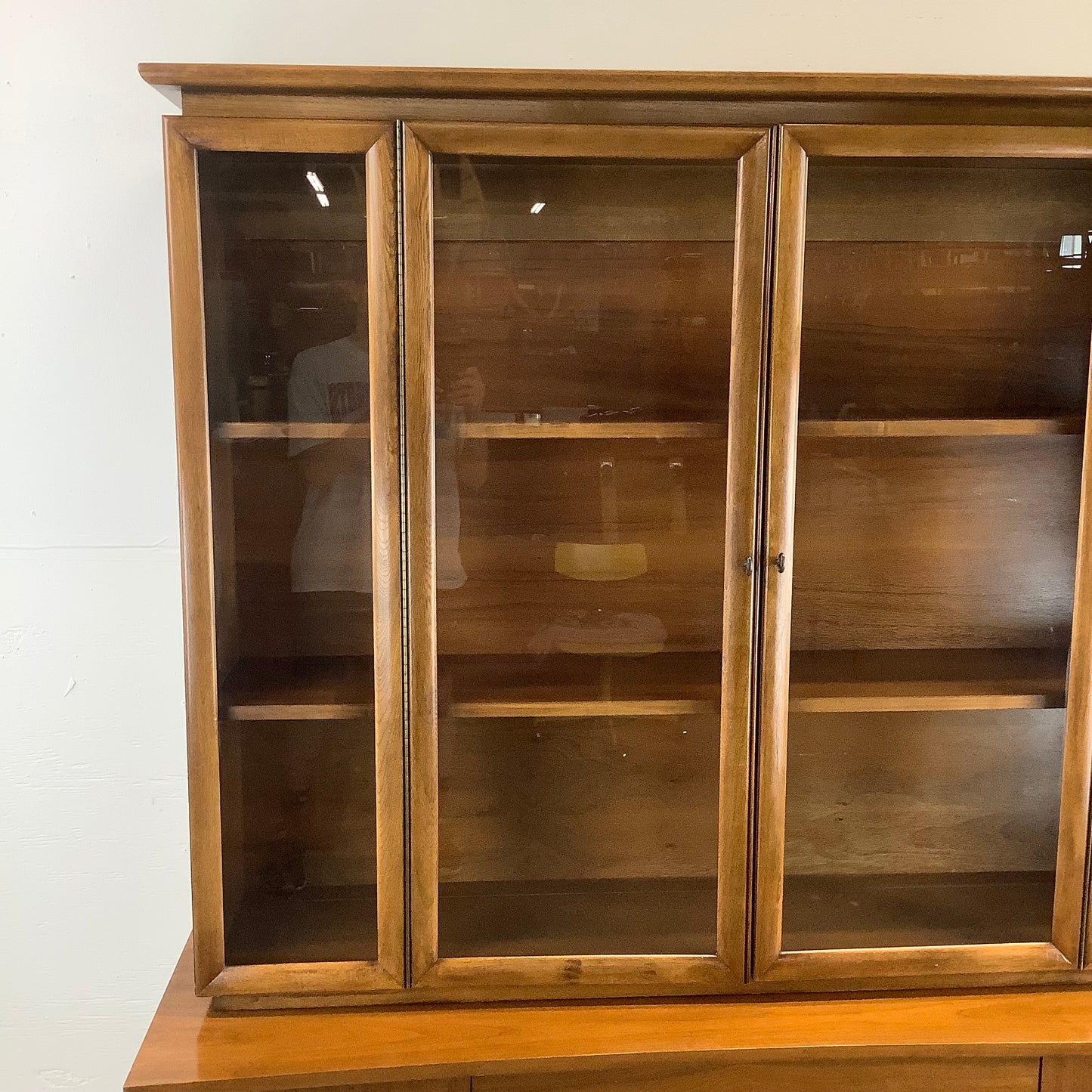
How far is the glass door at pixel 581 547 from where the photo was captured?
3.03 ft

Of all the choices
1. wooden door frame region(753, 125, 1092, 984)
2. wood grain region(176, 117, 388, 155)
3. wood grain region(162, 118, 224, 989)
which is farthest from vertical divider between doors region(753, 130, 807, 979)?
wood grain region(162, 118, 224, 989)

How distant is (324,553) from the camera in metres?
0.96

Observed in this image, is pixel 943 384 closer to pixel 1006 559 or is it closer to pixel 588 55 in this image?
pixel 1006 559

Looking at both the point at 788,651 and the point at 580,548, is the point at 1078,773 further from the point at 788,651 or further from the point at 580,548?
the point at 580,548

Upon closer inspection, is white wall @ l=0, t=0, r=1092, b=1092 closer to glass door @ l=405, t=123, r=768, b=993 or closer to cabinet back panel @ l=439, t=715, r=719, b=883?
glass door @ l=405, t=123, r=768, b=993

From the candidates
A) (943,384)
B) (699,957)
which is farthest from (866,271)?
(699,957)

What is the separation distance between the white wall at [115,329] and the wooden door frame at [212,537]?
1.08ft

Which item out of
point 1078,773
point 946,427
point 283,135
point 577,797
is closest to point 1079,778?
point 1078,773

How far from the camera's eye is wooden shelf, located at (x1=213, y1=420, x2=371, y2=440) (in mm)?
934

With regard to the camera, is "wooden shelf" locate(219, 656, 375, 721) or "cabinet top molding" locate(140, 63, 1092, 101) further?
"wooden shelf" locate(219, 656, 375, 721)

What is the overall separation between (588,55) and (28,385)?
0.79 m

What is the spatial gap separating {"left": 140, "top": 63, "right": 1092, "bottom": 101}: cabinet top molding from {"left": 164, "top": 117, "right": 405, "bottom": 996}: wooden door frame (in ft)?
0.11

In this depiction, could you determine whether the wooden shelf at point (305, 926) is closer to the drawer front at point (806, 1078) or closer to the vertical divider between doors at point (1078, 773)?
the drawer front at point (806, 1078)

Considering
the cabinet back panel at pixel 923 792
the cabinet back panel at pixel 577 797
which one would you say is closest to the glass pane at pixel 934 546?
the cabinet back panel at pixel 923 792
